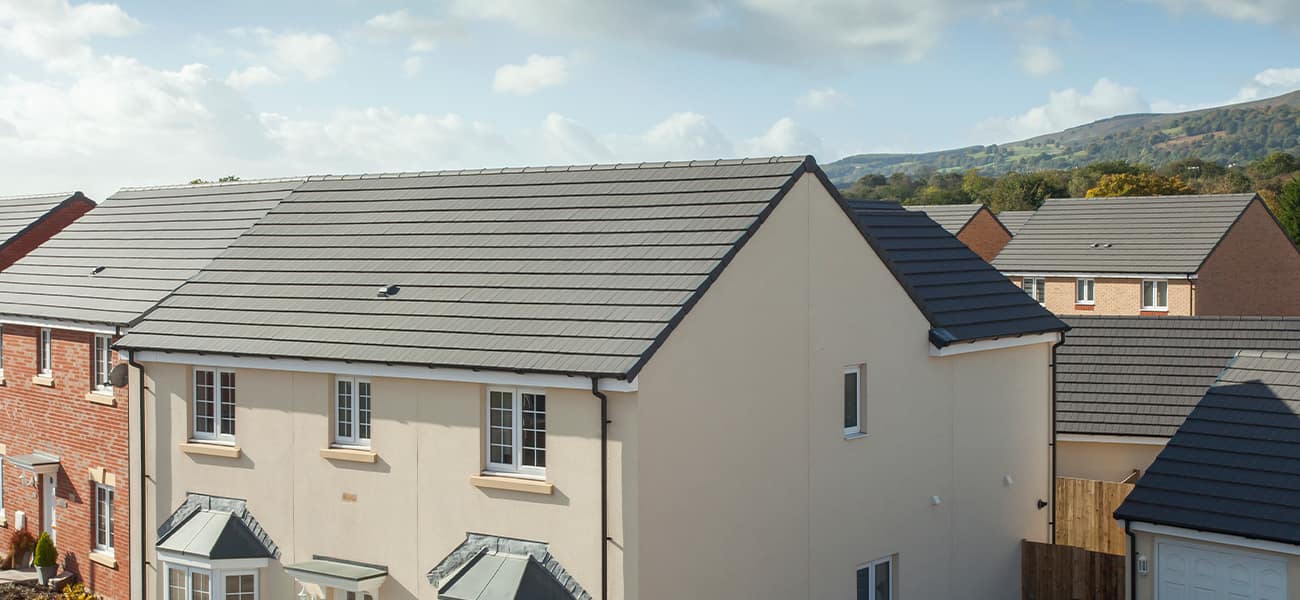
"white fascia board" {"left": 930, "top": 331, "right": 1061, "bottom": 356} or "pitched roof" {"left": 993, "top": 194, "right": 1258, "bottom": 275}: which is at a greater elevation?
"pitched roof" {"left": 993, "top": 194, "right": 1258, "bottom": 275}

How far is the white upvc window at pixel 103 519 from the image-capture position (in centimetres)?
2186

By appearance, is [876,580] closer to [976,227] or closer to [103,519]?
[103,519]

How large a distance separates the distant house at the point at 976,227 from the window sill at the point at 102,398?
4631cm

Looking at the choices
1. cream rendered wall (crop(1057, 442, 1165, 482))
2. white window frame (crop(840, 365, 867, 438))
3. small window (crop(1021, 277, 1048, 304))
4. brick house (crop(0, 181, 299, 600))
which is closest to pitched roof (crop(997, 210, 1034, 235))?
small window (crop(1021, 277, 1048, 304))

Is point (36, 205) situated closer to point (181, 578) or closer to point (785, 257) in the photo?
point (181, 578)

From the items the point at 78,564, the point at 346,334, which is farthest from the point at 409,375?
the point at 78,564

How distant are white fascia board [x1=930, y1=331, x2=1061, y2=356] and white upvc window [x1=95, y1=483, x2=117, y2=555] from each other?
48.2 ft

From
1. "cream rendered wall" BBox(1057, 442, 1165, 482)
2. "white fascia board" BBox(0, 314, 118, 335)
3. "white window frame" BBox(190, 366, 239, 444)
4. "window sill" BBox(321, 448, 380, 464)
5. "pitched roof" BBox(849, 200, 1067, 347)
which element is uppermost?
"pitched roof" BBox(849, 200, 1067, 347)

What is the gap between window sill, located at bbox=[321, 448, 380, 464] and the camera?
55.0 feet

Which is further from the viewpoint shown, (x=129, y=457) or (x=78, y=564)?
(x=78, y=564)

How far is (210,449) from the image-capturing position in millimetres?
18469

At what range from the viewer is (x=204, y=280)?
20.3 m

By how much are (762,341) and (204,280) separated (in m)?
9.77

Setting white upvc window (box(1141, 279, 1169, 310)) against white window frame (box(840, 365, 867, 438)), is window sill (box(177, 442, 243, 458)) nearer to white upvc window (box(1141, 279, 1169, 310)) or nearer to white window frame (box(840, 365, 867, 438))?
white window frame (box(840, 365, 867, 438))
